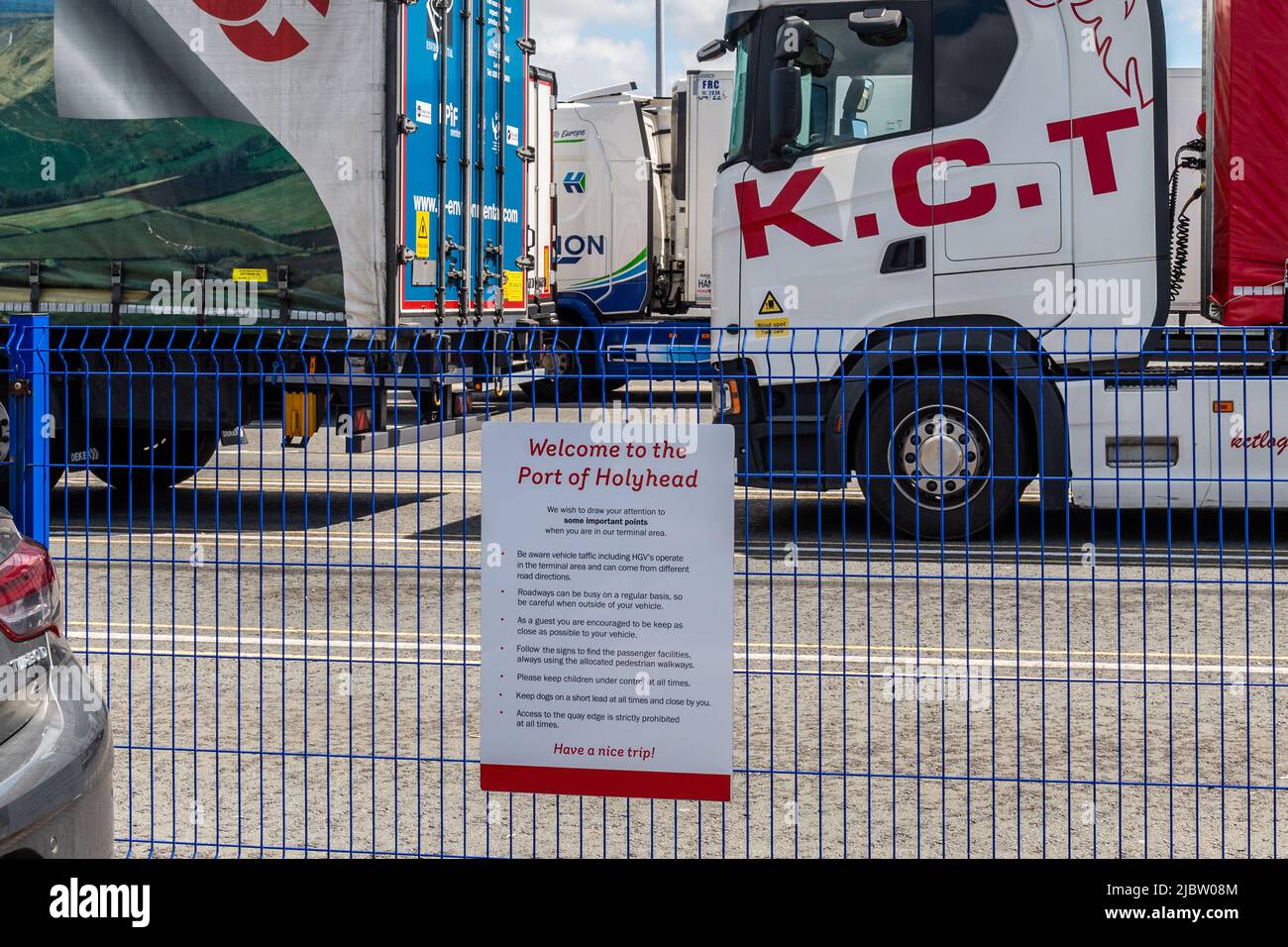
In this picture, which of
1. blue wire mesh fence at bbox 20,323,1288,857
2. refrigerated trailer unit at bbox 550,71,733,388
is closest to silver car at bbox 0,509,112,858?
blue wire mesh fence at bbox 20,323,1288,857

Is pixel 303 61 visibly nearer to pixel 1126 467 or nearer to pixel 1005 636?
pixel 1005 636

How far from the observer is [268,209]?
11148 millimetres

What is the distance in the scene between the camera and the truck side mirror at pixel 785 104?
1034cm

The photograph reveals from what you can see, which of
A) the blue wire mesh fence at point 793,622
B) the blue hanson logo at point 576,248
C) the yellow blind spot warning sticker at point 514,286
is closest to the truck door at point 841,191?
the blue wire mesh fence at point 793,622

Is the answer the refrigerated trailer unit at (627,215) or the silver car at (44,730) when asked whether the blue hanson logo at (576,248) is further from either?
the silver car at (44,730)

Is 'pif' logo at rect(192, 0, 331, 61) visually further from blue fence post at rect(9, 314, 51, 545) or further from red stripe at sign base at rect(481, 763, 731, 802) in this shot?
red stripe at sign base at rect(481, 763, 731, 802)

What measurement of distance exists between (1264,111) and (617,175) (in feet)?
37.0

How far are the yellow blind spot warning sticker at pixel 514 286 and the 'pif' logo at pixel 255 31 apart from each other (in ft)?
10.2

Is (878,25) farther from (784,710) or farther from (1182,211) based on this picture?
(784,710)

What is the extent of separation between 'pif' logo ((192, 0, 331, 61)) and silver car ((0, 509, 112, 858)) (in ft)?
25.2

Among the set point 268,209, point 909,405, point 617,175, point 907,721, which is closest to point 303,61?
point 268,209

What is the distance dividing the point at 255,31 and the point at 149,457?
17.6ft

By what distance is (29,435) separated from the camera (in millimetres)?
4820

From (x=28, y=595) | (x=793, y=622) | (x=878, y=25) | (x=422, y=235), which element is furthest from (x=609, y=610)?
(x=422, y=235)
